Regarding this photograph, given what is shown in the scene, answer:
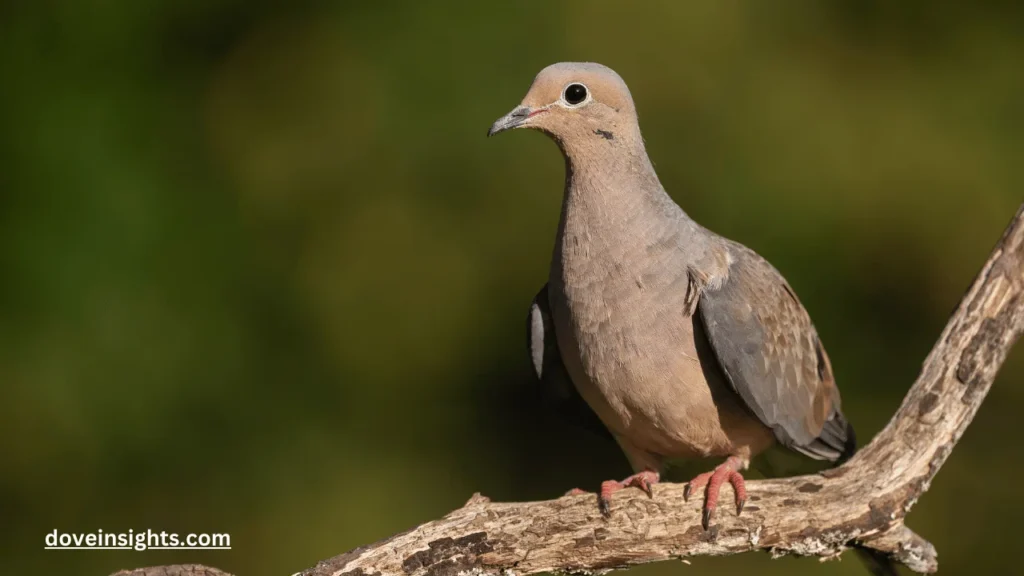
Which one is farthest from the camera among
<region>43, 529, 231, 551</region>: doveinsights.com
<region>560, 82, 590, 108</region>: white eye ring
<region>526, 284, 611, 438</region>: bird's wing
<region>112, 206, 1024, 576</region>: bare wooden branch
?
<region>43, 529, 231, 551</region>: doveinsights.com

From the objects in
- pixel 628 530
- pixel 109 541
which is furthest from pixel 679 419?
pixel 109 541

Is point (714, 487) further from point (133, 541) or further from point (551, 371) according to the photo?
point (133, 541)

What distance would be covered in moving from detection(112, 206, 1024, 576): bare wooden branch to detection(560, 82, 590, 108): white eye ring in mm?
1095

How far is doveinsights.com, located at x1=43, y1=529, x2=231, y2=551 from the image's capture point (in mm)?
4883

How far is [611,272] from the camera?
278 centimetres

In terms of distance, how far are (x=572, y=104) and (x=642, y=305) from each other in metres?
0.60

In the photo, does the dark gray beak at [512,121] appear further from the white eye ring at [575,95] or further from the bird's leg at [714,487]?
the bird's leg at [714,487]

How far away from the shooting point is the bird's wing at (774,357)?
9.14ft

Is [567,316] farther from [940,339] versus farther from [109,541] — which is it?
[109,541]

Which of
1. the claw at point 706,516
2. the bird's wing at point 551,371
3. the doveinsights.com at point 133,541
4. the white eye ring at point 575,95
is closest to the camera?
the claw at point 706,516

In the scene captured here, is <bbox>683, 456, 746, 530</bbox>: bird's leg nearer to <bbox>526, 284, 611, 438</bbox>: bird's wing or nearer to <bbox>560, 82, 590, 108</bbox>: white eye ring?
<bbox>526, 284, 611, 438</bbox>: bird's wing

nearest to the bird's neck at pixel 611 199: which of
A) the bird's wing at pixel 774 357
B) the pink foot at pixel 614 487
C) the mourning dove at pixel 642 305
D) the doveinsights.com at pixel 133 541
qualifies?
the mourning dove at pixel 642 305

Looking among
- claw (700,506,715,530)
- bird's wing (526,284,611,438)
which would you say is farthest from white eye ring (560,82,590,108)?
claw (700,506,715,530)

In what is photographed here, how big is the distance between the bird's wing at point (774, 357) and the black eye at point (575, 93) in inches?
25.3
